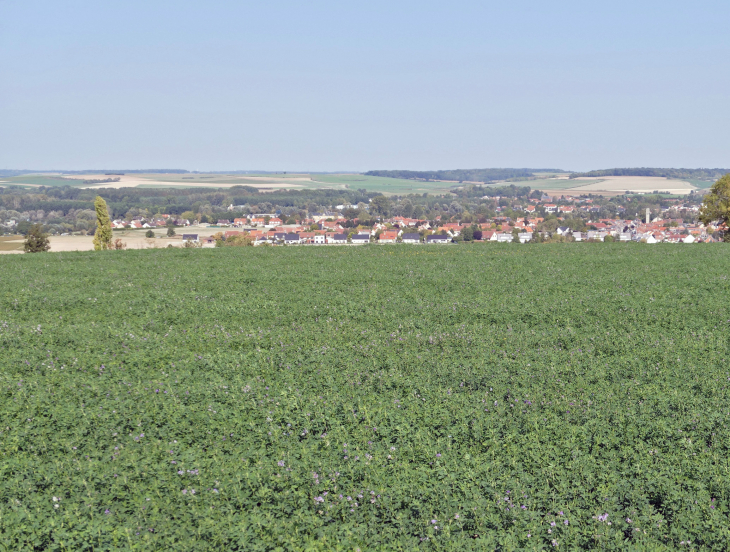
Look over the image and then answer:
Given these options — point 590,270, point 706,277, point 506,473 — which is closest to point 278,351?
point 506,473

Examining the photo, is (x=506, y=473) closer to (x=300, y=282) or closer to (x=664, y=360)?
(x=664, y=360)

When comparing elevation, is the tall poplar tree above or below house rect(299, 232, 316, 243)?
above

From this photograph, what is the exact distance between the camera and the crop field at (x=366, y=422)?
621 cm

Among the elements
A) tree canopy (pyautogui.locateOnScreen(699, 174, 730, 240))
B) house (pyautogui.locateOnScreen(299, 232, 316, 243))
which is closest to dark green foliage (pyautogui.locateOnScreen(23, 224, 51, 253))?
tree canopy (pyautogui.locateOnScreen(699, 174, 730, 240))

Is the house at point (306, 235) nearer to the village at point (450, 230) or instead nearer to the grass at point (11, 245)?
the village at point (450, 230)

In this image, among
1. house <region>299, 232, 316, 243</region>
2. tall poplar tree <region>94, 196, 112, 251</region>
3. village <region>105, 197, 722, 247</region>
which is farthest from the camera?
house <region>299, 232, 316, 243</region>

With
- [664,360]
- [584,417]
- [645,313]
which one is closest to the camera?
[584,417]

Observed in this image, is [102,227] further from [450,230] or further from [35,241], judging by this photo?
[450,230]

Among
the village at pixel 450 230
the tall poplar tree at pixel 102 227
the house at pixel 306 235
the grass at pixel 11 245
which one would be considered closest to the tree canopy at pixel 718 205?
the village at pixel 450 230

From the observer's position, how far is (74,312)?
656 inches

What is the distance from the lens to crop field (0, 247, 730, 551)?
6207mm

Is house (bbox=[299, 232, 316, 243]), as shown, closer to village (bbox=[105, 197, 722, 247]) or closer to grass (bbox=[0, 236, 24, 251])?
village (bbox=[105, 197, 722, 247])

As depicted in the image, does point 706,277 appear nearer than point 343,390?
No

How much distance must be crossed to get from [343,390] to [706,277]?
17.5m
